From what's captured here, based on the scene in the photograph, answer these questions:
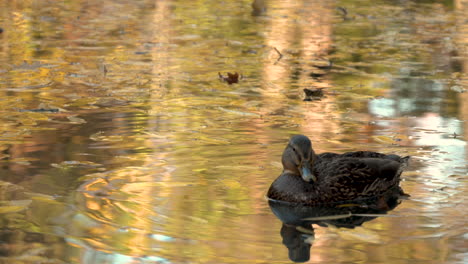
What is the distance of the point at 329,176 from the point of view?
22.2 feet

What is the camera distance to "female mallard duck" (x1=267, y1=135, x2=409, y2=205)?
21.7 feet

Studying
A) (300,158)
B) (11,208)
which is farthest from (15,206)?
(300,158)

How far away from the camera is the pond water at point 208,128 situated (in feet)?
18.8

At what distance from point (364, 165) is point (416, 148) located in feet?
4.08

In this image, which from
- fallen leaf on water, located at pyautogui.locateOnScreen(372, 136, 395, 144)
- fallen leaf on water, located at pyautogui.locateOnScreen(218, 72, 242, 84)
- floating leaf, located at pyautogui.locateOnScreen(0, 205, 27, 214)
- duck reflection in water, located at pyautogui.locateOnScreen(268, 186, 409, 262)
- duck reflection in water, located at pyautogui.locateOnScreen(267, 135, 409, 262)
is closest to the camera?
duck reflection in water, located at pyautogui.locateOnScreen(268, 186, 409, 262)

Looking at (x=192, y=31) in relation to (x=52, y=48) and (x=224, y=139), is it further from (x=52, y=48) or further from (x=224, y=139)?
(x=224, y=139)

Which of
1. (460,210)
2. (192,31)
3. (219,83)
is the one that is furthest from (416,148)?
(192,31)

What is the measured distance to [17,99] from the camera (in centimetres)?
1029

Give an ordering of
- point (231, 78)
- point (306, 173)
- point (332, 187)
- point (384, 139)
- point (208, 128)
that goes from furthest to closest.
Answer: point (231, 78) → point (208, 128) → point (384, 139) → point (332, 187) → point (306, 173)

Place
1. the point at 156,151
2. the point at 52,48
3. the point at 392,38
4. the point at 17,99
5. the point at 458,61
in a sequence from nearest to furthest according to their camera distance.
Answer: the point at 156,151
the point at 17,99
the point at 458,61
the point at 52,48
the point at 392,38

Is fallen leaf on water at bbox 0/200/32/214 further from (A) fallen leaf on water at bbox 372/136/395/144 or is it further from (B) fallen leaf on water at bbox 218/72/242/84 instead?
(B) fallen leaf on water at bbox 218/72/242/84

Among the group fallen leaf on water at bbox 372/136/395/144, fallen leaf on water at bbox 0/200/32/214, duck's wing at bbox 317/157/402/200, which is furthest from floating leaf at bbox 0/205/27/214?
fallen leaf on water at bbox 372/136/395/144

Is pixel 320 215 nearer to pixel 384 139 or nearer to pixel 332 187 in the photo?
pixel 332 187

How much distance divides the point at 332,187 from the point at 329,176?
0.10 meters
